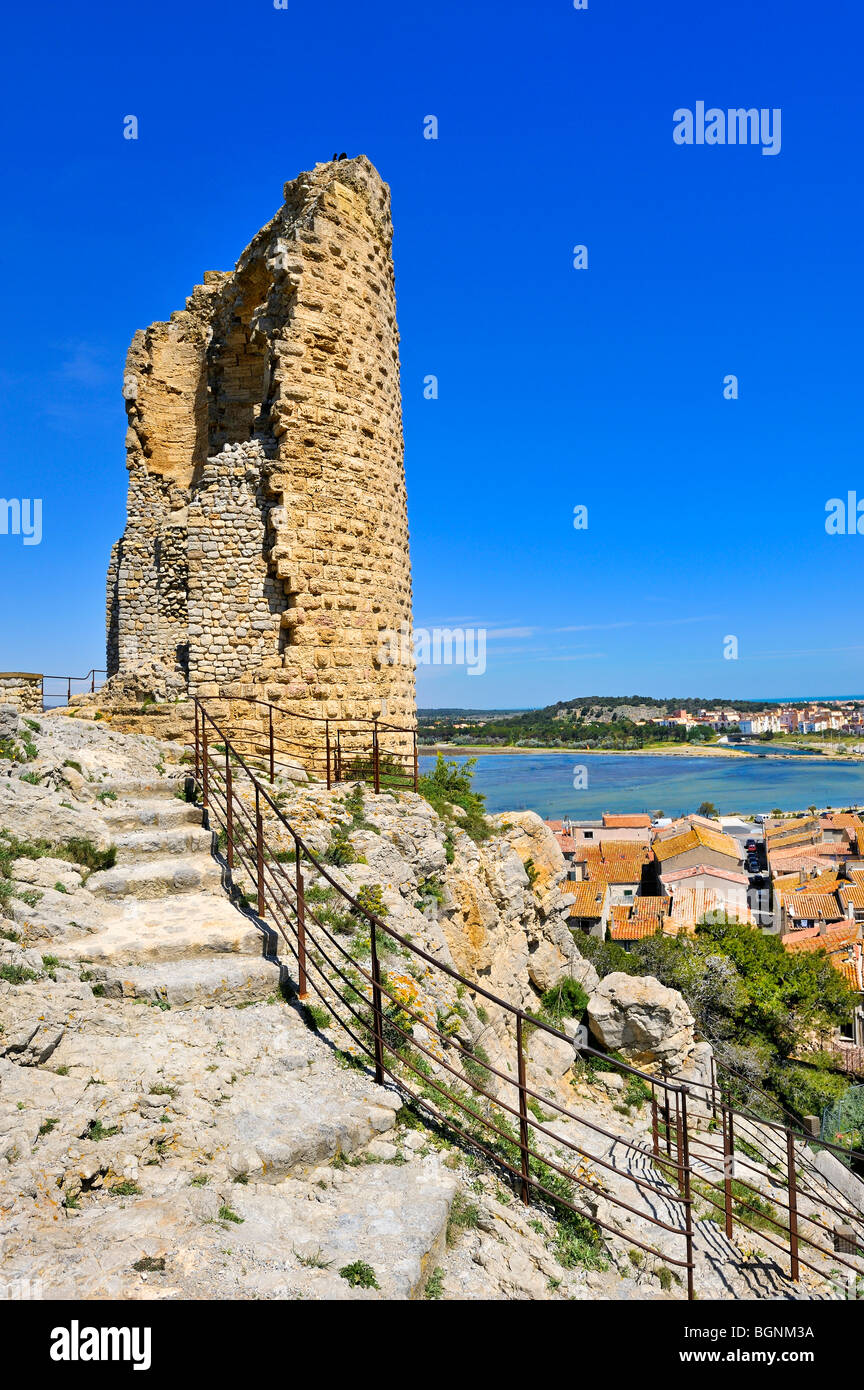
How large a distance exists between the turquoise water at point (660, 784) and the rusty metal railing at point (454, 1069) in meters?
63.2

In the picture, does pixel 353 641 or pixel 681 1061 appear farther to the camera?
pixel 681 1061

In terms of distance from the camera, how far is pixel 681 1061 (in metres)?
13.2

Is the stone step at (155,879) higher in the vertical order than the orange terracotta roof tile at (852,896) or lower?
higher

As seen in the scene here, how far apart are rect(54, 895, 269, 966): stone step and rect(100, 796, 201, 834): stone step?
1.39 m

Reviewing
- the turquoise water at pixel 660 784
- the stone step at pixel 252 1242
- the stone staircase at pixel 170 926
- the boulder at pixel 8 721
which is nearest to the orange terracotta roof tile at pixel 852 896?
the turquoise water at pixel 660 784

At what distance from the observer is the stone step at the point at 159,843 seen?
25.1 ft

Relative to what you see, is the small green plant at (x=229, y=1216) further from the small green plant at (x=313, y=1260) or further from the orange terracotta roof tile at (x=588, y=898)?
the orange terracotta roof tile at (x=588, y=898)

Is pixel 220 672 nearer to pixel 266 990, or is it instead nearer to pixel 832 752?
pixel 266 990

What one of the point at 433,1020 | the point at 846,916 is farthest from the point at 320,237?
the point at 846,916

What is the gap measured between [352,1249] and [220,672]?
8.95m

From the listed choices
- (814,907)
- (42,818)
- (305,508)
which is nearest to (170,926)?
(42,818)

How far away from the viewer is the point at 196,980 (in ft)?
18.4

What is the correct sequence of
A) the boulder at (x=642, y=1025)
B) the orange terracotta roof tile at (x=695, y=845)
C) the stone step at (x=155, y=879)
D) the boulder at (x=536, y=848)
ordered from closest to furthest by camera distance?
1. the stone step at (x=155, y=879)
2. the boulder at (x=642, y=1025)
3. the boulder at (x=536, y=848)
4. the orange terracotta roof tile at (x=695, y=845)

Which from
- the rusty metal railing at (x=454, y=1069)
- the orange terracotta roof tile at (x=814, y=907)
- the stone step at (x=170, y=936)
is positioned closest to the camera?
the rusty metal railing at (x=454, y=1069)
